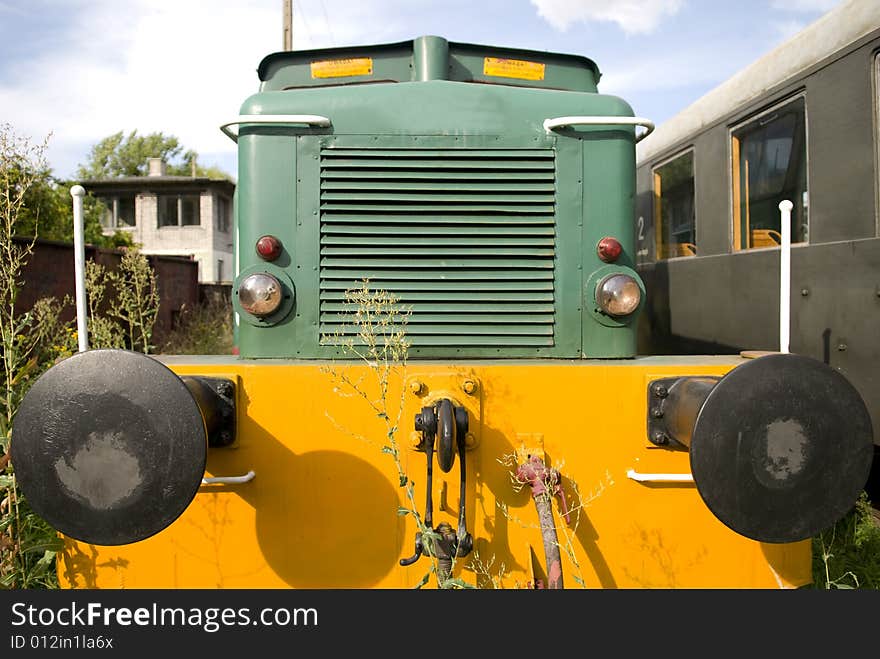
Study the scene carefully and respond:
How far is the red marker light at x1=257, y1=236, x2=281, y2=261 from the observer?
2.58m

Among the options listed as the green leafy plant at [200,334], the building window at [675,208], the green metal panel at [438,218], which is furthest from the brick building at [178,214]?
the green metal panel at [438,218]

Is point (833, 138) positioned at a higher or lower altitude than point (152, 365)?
higher

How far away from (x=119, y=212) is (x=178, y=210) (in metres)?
3.41

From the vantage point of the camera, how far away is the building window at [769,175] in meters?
3.98

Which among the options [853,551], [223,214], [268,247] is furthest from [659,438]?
[223,214]

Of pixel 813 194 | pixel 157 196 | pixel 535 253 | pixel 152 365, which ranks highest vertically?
pixel 157 196

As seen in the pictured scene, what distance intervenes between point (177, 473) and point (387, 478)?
2.42 ft

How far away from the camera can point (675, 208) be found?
216 inches

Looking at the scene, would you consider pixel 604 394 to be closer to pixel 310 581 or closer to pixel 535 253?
pixel 535 253

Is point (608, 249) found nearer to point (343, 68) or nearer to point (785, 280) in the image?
point (785, 280)

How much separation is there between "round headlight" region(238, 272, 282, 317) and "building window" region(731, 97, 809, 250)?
318 centimetres

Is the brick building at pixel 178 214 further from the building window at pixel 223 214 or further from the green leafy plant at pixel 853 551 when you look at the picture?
the green leafy plant at pixel 853 551
